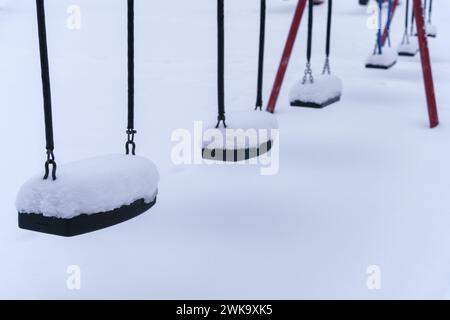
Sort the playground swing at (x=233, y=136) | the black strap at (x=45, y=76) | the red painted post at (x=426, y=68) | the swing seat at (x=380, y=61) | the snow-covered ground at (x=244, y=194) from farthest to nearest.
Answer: the swing seat at (x=380, y=61) → the red painted post at (x=426, y=68) → the playground swing at (x=233, y=136) → the snow-covered ground at (x=244, y=194) → the black strap at (x=45, y=76)

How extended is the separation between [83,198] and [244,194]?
30.4 inches

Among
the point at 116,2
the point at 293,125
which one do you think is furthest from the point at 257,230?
the point at 116,2

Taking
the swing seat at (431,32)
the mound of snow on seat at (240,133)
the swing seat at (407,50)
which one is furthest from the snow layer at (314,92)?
the swing seat at (431,32)

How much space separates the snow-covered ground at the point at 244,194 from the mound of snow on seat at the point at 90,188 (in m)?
0.18

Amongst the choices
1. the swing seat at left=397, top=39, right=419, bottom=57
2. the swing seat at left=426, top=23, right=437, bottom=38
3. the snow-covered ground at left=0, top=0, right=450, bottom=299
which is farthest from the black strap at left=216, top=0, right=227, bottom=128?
the swing seat at left=426, top=23, right=437, bottom=38

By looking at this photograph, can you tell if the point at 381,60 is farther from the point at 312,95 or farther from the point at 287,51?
the point at 312,95

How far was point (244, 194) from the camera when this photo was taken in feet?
6.00

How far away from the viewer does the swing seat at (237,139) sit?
4.62 ft

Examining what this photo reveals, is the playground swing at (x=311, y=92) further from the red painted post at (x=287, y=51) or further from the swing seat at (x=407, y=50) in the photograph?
the swing seat at (x=407, y=50)

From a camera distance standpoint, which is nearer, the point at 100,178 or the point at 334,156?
the point at 100,178

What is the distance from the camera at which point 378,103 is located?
3111 mm

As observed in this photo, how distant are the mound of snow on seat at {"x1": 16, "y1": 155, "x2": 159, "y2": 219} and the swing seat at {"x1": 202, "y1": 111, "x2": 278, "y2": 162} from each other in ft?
0.58
